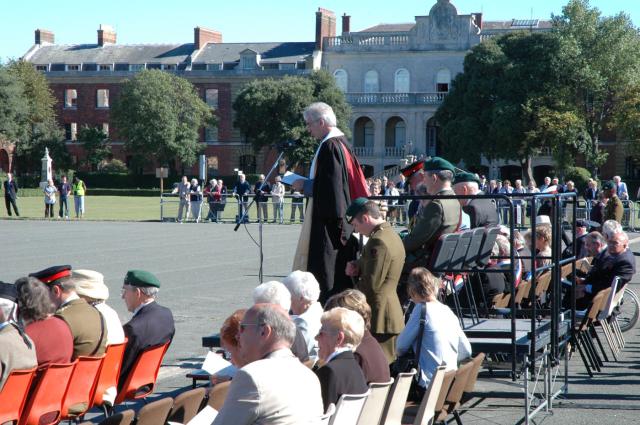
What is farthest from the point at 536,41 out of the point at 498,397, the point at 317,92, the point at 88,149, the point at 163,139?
the point at 498,397

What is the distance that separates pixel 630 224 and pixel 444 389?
31.5m

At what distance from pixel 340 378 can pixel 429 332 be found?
1863 mm

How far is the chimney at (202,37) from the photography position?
95.9m

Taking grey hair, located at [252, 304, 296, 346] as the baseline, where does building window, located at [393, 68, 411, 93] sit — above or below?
above

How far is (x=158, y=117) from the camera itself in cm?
8112

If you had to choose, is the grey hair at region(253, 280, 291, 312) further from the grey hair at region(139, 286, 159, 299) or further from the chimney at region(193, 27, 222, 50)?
the chimney at region(193, 27, 222, 50)

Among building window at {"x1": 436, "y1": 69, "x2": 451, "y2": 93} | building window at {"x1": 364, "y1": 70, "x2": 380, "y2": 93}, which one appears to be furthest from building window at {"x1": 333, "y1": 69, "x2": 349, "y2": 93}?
building window at {"x1": 436, "y1": 69, "x2": 451, "y2": 93}

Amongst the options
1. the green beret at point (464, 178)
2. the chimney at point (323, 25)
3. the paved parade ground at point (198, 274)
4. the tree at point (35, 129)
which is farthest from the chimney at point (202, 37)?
the green beret at point (464, 178)

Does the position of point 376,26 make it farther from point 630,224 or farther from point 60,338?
point 60,338

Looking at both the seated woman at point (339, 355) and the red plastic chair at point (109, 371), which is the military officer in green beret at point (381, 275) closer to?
the red plastic chair at point (109, 371)

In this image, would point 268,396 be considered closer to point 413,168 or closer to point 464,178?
point 413,168

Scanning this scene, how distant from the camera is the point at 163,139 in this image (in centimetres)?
8112

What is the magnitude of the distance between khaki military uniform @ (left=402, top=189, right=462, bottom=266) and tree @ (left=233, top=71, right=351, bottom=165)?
6720cm

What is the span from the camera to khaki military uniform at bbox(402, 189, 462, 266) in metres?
8.95
